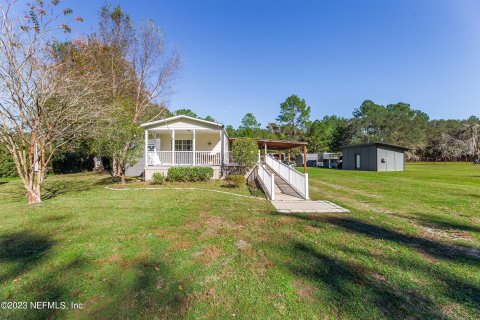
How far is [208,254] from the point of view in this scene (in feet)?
11.6

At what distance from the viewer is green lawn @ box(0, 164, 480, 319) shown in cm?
235

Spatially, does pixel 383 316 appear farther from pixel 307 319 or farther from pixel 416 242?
pixel 416 242

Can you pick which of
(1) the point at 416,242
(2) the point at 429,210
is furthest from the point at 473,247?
(2) the point at 429,210

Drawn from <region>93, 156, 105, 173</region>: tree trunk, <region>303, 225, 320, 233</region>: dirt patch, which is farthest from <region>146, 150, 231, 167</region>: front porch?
<region>93, 156, 105, 173</region>: tree trunk

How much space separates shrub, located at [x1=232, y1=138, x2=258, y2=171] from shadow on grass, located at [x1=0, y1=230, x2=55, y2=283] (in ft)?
31.7

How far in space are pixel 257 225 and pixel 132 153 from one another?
9411 millimetres

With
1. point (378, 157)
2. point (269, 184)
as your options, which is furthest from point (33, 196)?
point (378, 157)

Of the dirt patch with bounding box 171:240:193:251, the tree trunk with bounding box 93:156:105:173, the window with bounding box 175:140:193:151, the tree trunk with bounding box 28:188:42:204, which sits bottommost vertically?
the dirt patch with bounding box 171:240:193:251

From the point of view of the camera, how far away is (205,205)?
6902 mm

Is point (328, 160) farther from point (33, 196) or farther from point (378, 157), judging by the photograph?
point (33, 196)

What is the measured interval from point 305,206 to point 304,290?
453cm

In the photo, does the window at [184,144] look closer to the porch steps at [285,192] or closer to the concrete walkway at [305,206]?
Result: the porch steps at [285,192]

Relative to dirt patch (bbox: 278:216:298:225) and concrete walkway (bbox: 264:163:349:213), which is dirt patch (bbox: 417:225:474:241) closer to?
concrete walkway (bbox: 264:163:349:213)

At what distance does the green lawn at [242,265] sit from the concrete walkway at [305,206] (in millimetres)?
657
